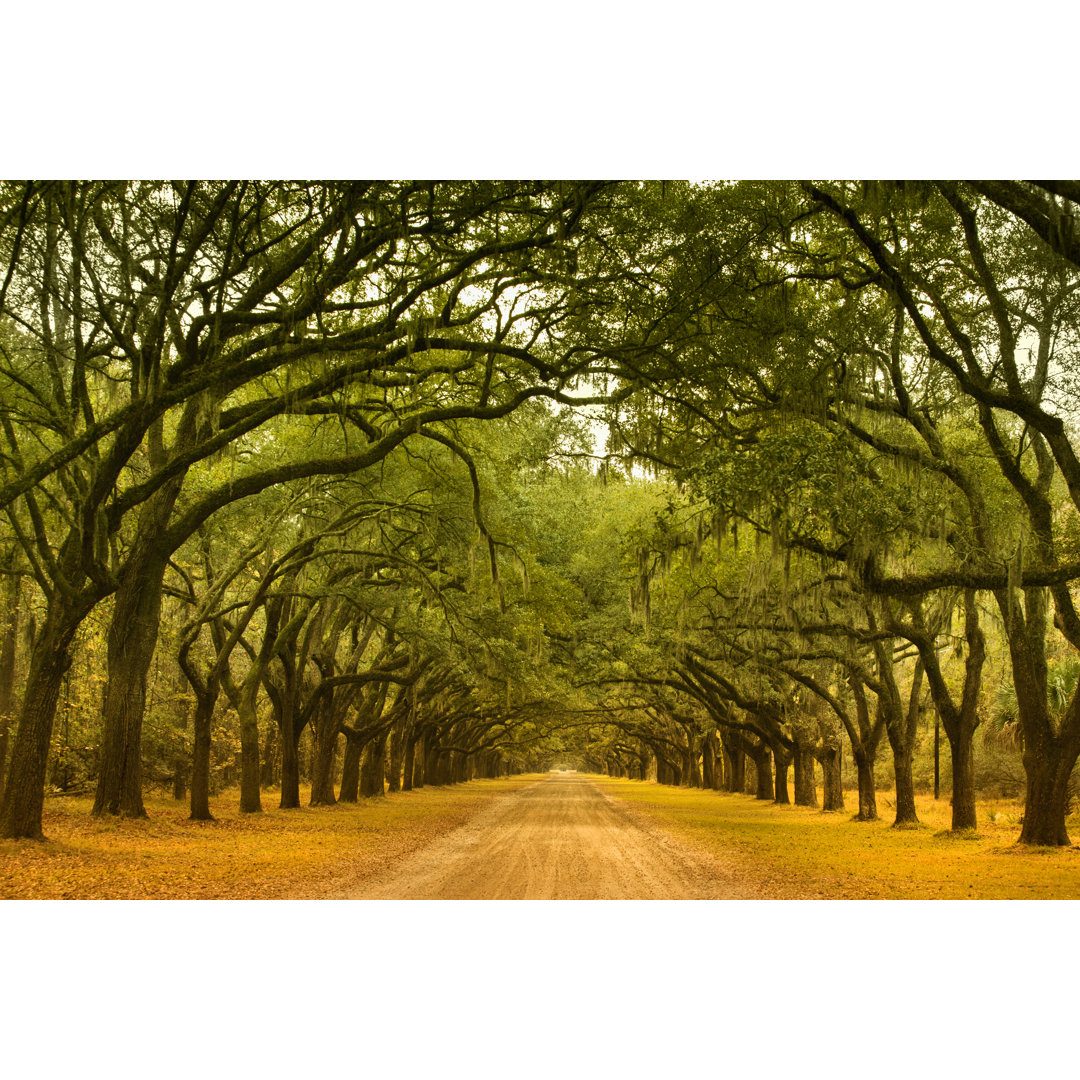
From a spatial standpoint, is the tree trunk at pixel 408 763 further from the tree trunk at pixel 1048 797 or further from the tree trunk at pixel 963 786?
the tree trunk at pixel 1048 797

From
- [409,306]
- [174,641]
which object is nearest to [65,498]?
[409,306]

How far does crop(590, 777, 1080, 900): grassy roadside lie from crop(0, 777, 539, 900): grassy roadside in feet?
16.0

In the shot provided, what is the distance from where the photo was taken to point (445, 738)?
50.5 meters

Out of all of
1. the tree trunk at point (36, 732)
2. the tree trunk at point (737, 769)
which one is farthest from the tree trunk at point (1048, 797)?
the tree trunk at point (737, 769)

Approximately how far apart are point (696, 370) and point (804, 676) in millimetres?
14105

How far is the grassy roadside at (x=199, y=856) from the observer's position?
346 inches

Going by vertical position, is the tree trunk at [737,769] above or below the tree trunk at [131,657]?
below

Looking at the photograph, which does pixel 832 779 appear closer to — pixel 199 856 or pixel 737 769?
pixel 737 769

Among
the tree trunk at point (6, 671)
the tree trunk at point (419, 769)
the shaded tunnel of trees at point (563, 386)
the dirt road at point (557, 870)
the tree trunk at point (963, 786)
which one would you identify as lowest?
the tree trunk at point (419, 769)

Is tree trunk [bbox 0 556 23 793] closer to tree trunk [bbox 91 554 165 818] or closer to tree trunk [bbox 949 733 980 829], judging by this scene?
tree trunk [bbox 91 554 165 818]

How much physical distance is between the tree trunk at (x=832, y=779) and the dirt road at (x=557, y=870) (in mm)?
10294

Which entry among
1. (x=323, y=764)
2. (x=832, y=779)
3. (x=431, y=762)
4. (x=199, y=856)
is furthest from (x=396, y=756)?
(x=199, y=856)

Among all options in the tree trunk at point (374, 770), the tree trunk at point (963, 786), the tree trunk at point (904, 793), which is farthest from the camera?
the tree trunk at point (374, 770)

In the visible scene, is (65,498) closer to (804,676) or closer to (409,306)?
(409,306)
